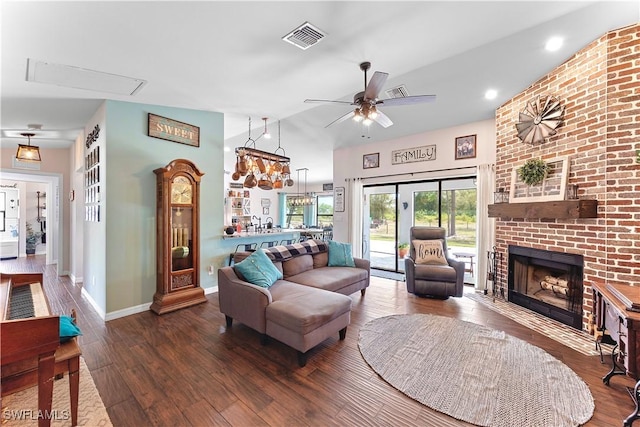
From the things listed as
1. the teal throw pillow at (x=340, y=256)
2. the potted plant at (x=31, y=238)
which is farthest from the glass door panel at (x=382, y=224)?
the potted plant at (x=31, y=238)

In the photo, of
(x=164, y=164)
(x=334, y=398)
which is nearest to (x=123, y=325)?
(x=164, y=164)

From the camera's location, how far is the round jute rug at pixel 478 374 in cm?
178

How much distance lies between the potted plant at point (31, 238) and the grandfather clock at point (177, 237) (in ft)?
22.9

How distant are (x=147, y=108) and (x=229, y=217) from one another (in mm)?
6810

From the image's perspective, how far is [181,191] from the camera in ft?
12.0

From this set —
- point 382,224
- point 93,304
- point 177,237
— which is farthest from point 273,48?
point 382,224

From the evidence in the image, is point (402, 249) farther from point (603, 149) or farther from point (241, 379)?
point (241, 379)

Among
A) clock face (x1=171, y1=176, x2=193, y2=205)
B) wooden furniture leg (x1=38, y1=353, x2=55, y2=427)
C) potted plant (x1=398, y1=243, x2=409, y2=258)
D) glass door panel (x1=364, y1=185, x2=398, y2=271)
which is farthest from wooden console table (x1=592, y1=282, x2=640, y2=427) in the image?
clock face (x1=171, y1=176, x2=193, y2=205)

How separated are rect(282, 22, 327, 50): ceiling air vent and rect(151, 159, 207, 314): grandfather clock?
7.30ft

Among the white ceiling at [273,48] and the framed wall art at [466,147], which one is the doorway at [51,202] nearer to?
the white ceiling at [273,48]

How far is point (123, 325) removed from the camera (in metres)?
3.07

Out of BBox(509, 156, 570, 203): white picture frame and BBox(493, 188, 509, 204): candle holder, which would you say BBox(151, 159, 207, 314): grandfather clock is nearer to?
BBox(493, 188, 509, 204): candle holder

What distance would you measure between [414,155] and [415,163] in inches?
6.5

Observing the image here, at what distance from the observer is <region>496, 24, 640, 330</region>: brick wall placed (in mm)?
2572
